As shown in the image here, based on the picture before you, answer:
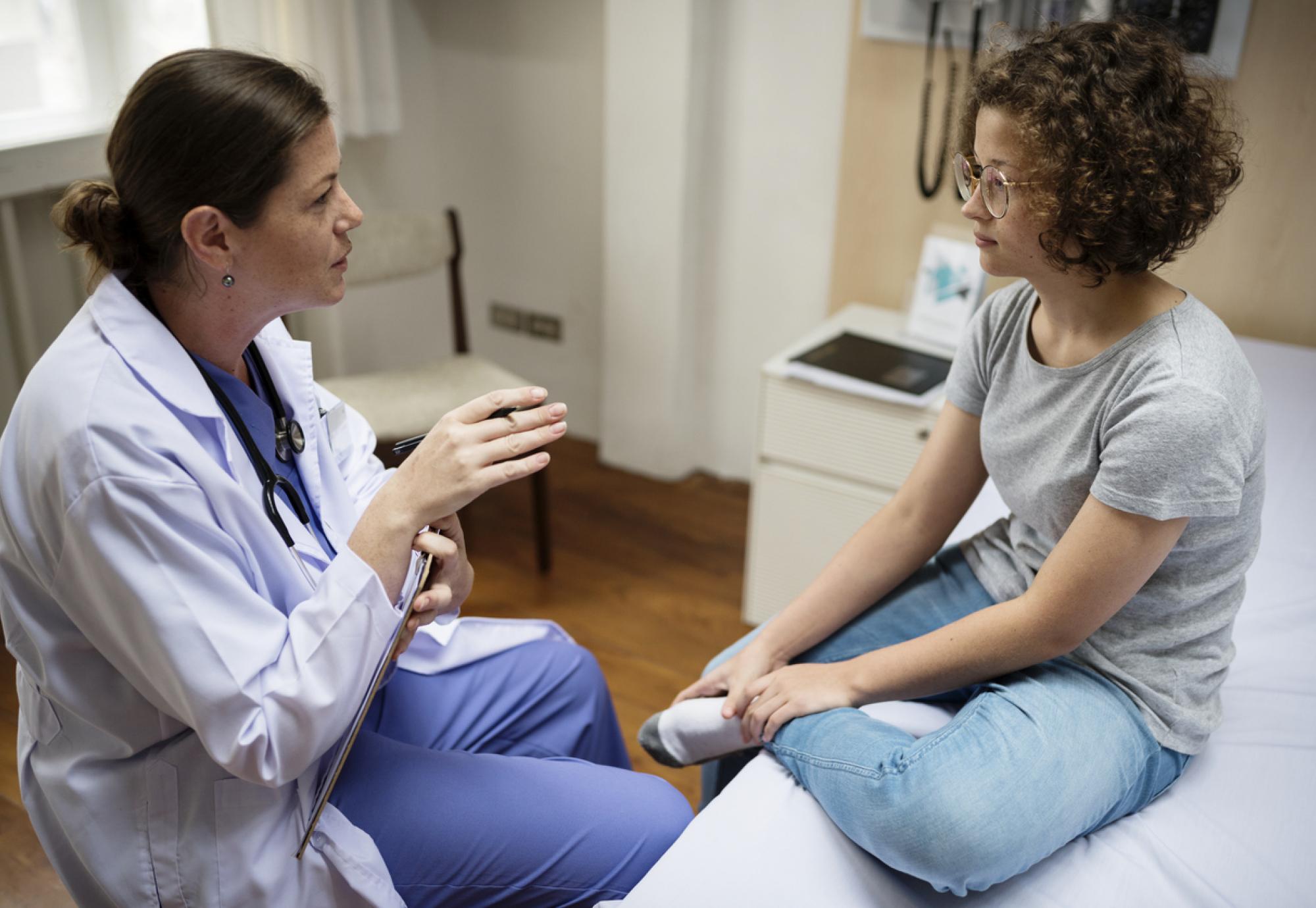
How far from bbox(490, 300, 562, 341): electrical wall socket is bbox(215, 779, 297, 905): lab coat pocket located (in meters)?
2.23

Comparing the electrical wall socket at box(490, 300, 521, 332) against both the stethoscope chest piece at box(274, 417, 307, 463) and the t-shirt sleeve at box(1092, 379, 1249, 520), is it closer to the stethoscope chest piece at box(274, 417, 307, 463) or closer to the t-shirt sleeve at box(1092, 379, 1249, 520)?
the stethoscope chest piece at box(274, 417, 307, 463)

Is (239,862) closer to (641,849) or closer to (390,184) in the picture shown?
(641,849)

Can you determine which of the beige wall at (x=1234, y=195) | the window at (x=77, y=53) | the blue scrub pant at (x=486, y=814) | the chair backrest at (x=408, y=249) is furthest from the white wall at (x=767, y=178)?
the blue scrub pant at (x=486, y=814)

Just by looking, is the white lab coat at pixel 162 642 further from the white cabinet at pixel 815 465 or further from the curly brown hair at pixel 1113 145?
the white cabinet at pixel 815 465

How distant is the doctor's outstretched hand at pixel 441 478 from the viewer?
116cm

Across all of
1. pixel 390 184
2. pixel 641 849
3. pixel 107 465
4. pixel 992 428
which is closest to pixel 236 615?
pixel 107 465

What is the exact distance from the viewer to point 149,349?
1104 mm

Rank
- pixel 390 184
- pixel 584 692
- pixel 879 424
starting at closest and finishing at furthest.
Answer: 1. pixel 584 692
2. pixel 879 424
3. pixel 390 184

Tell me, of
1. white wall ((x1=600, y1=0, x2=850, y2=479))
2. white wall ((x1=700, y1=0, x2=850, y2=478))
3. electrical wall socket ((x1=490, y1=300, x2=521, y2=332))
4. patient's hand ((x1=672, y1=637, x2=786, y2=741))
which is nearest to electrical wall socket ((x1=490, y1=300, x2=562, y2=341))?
electrical wall socket ((x1=490, y1=300, x2=521, y2=332))

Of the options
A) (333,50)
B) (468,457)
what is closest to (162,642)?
(468,457)

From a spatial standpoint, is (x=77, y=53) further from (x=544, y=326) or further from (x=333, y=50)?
(x=544, y=326)

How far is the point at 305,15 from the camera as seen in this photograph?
2498mm

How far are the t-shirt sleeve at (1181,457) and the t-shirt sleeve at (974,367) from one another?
28cm

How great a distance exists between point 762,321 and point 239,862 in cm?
203
